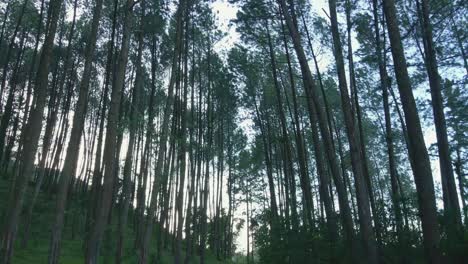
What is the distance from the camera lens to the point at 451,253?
628cm

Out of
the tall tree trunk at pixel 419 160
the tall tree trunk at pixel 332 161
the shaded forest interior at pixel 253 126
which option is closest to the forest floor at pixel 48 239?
the shaded forest interior at pixel 253 126

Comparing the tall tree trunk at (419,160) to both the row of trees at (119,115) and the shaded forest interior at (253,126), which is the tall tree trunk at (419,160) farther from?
the row of trees at (119,115)

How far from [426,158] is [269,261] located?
223 inches

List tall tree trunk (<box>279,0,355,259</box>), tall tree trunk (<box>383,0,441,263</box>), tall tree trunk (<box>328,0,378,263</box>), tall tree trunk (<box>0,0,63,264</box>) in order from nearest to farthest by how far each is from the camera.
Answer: tall tree trunk (<box>383,0,441,263</box>) < tall tree trunk (<box>328,0,378,263</box>) < tall tree trunk (<box>0,0,63,264</box>) < tall tree trunk (<box>279,0,355,259</box>)

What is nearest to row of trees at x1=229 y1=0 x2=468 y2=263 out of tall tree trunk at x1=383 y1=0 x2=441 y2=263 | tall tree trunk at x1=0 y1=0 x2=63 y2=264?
tall tree trunk at x1=383 y1=0 x2=441 y2=263

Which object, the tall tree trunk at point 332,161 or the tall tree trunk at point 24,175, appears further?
the tall tree trunk at point 332,161

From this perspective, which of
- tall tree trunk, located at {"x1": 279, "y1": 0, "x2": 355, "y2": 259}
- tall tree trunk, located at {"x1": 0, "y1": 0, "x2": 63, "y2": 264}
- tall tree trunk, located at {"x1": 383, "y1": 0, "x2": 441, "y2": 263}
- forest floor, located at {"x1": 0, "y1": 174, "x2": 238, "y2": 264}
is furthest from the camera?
forest floor, located at {"x1": 0, "y1": 174, "x2": 238, "y2": 264}

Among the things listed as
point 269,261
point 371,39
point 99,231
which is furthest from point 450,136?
point 99,231

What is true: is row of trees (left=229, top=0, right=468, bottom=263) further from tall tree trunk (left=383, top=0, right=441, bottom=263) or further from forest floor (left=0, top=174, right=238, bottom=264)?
forest floor (left=0, top=174, right=238, bottom=264)

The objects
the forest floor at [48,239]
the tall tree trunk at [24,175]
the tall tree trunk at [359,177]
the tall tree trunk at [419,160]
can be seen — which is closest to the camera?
the tall tree trunk at [419,160]

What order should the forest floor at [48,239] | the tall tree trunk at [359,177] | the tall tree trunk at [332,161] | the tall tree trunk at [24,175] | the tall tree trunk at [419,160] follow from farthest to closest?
the forest floor at [48,239], the tall tree trunk at [332,161], the tall tree trunk at [24,175], the tall tree trunk at [359,177], the tall tree trunk at [419,160]

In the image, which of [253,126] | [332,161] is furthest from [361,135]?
[253,126]

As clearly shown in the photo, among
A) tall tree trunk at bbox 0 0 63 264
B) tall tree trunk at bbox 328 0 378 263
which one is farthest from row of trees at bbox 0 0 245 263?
tall tree trunk at bbox 328 0 378 263

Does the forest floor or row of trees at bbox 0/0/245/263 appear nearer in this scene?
row of trees at bbox 0/0/245/263
